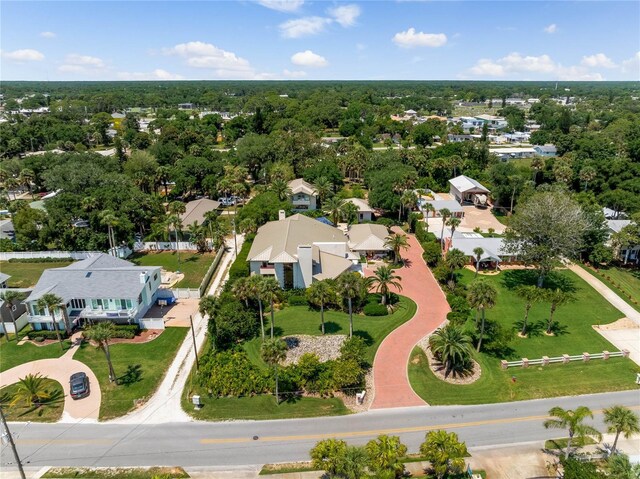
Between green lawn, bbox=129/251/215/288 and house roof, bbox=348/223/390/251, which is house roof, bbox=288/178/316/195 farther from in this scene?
green lawn, bbox=129/251/215/288

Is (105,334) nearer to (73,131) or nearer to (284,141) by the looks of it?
(284,141)

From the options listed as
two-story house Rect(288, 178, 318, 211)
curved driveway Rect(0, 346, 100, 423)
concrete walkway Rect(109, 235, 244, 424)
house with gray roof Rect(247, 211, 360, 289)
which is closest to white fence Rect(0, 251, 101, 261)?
curved driveway Rect(0, 346, 100, 423)

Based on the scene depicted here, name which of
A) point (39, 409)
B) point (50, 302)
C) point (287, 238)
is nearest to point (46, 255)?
point (50, 302)

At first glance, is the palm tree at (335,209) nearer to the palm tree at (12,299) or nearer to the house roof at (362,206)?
the house roof at (362,206)

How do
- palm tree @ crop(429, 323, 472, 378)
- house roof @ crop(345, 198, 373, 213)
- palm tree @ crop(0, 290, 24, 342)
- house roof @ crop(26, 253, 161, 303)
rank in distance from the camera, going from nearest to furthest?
1. palm tree @ crop(429, 323, 472, 378)
2. palm tree @ crop(0, 290, 24, 342)
3. house roof @ crop(26, 253, 161, 303)
4. house roof @ crop(345, 198, 373, 213)

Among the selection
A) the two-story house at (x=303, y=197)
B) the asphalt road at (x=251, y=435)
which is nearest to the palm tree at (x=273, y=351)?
the asphalt road at (x=251, y=435)

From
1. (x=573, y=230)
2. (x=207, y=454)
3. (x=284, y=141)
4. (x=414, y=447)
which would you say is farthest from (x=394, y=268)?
(x=284, y=141)
